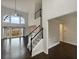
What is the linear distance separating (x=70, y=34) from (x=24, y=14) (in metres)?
8.47

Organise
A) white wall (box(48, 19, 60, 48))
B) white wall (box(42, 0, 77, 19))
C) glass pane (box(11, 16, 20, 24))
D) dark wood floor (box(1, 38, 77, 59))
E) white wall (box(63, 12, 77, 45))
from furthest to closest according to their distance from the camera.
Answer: glass pane (box(11, 16, 20, 24)) < white wall (box(63, 12, 77, 45)) < white wall (box(48, 19, 60, 48)) < dark wood floor (box(1, 38, 77, 59)) < white wall (box(42, 0, 77, 19))

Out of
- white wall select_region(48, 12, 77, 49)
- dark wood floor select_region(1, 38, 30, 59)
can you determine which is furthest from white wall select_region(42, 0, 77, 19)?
dark wood floor select_region(1, 38, 30, 59)

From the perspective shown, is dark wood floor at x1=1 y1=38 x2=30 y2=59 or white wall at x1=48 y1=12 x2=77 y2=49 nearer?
dark wood floor at x1=1 y1=38 x2=30 y2=59

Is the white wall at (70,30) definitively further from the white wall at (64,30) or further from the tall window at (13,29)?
the tall window at (13,29)

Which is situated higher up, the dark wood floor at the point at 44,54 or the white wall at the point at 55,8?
the white wall at the point at 55,8

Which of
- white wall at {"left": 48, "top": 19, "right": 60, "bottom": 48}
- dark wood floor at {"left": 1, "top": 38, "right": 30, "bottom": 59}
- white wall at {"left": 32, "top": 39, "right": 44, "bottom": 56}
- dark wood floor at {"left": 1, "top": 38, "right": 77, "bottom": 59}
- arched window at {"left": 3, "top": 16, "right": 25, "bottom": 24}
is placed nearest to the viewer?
dark wood floor at {"left": 1, "top": 38, "right": 77, "bottom": 59}

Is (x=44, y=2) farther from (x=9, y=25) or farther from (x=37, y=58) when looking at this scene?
(x=9, y=25)

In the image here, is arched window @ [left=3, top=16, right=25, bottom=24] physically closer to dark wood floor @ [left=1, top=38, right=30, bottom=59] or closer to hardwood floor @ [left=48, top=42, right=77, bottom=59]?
dark wood floor @ [left=1, top=38, right=30, bottom=59]

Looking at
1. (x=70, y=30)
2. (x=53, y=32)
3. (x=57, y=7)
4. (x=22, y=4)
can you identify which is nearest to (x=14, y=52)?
(x=53, y=32)

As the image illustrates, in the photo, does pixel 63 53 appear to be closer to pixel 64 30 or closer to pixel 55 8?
pixel 55 8

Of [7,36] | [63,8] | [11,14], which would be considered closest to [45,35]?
[63,8]

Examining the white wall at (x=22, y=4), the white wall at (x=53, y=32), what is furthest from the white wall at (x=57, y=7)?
the white wall at (x=22, y=4)

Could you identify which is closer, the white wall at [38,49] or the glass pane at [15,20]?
the white wall at [38,49]

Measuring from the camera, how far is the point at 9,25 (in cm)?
1502
